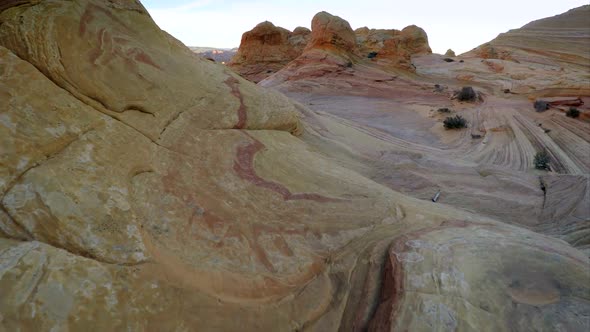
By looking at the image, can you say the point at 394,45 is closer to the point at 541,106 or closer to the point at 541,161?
the point at 541,106

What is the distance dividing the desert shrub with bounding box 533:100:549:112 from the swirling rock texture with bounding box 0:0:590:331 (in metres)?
11.0

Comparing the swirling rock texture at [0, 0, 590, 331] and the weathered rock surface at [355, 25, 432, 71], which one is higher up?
the weathered rock surface at [355, 25, 432, 71]

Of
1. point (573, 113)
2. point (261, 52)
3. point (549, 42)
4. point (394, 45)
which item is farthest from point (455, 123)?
point (549, 42)

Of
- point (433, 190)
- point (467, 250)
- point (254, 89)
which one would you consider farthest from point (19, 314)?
point (433, 190)

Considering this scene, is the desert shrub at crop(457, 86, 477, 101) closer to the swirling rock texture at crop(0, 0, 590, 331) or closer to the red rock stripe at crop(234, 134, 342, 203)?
the swirling rock texture at crop(0, 0, 590, 331)

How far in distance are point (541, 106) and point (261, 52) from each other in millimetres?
18062

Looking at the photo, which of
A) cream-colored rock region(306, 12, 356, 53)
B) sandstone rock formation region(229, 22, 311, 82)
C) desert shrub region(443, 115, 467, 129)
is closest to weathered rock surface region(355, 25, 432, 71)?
cream-colored rock region(306, 12, 356, 53)

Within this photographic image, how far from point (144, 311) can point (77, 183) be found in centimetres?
99

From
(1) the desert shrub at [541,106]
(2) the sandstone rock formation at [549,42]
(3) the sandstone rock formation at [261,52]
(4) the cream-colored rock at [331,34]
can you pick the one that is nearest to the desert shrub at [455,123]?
(1) the desert shrub at [541,106]

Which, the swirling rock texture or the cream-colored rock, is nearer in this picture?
the swirling rock texture

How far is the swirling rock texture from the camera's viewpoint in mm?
2121

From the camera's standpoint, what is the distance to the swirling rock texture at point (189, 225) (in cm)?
212

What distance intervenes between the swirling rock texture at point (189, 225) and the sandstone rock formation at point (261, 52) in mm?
21654

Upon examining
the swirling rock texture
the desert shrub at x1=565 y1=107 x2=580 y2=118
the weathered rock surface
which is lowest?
the desert shrub at x1=565 y1=107 x2=580 y2=118
